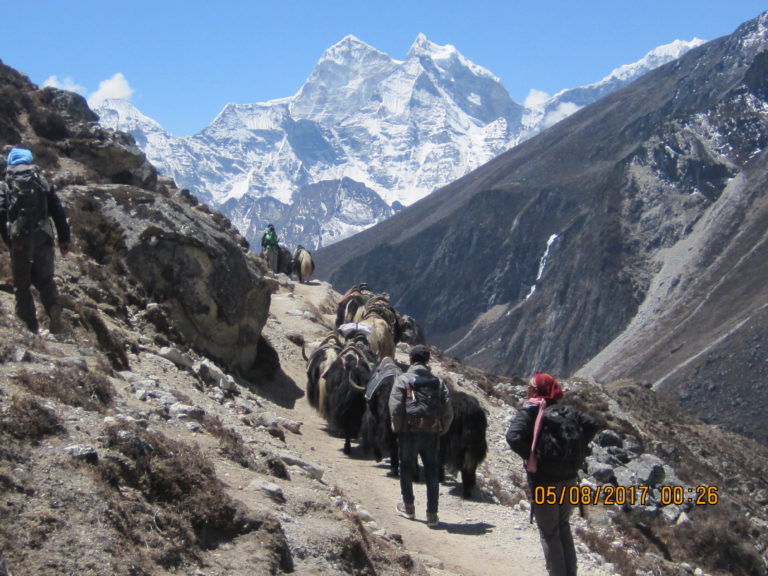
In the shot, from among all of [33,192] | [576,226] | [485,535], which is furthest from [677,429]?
[576,226]

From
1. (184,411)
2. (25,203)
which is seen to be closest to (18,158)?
(25,203)

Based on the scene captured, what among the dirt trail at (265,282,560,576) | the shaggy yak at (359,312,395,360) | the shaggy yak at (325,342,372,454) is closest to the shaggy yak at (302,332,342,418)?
the shaggy yak at (325,342,372,454)

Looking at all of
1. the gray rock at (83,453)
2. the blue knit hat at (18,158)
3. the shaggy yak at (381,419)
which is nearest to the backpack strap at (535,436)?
the gray rock at (83,453)

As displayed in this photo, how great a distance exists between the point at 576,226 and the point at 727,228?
141 ft

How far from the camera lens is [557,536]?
6102 millimetres

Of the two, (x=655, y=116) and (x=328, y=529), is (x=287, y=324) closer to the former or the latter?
(x=328, y=529)

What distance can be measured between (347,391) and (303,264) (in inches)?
637

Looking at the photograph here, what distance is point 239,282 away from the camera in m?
13.0

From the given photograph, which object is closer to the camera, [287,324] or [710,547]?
[710,547]

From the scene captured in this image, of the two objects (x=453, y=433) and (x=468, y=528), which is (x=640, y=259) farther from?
(x=468, y=528)

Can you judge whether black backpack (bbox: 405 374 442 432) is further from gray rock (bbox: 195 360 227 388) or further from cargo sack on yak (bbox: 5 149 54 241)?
cargo sack on yak (bbox: 5 149 54 241)

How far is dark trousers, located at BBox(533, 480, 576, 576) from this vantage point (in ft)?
19.7

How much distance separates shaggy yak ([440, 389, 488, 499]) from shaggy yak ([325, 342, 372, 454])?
170 centimetres

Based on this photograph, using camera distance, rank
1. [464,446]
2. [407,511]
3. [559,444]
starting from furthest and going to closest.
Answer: [464,446]
[407,511]
[559,444]
